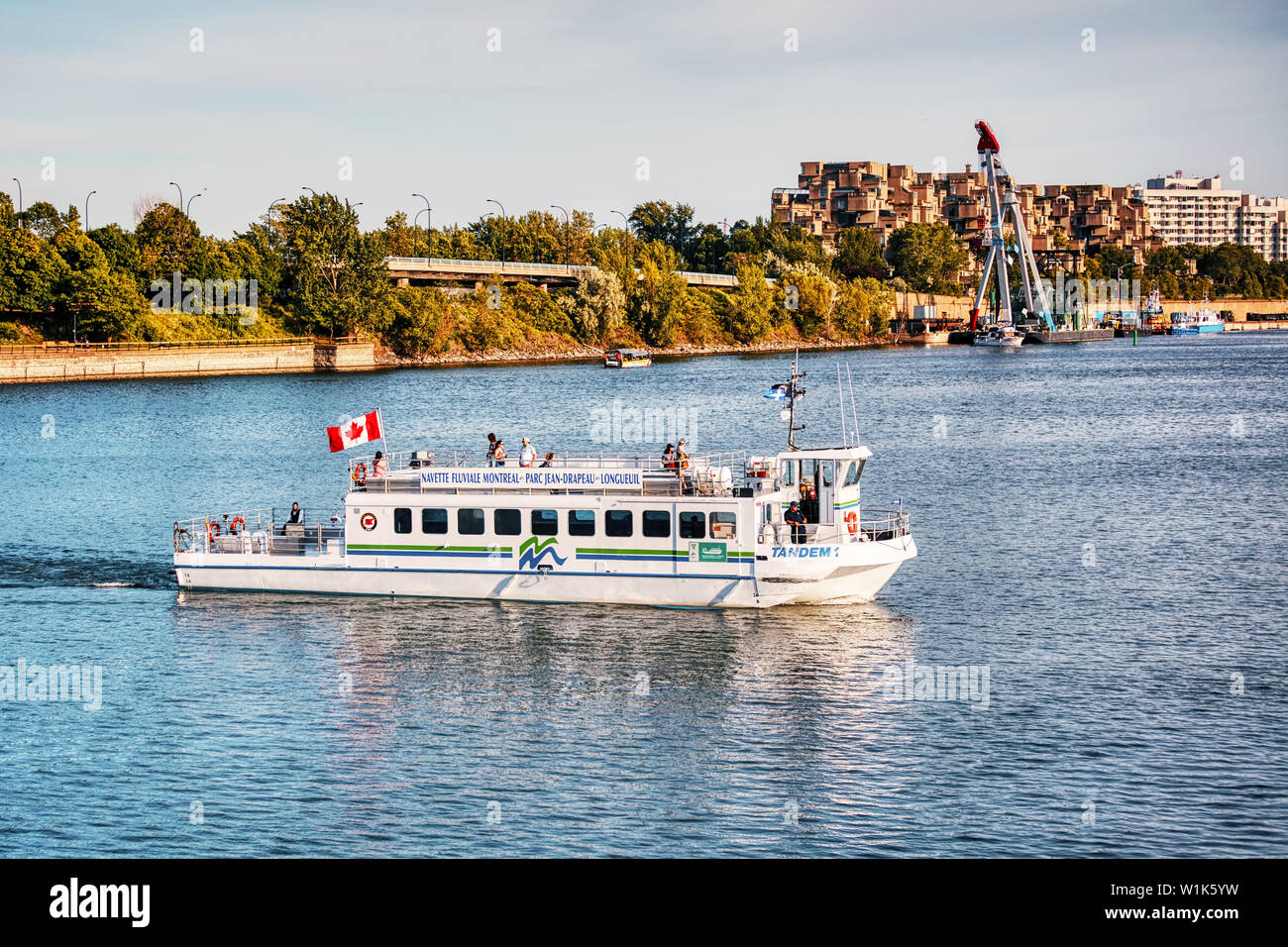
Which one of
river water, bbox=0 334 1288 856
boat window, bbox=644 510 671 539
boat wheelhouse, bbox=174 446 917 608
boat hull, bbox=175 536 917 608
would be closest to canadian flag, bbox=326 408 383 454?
boat wheelhouse, bbox=174 446 917 608

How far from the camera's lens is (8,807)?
26375 millimetres

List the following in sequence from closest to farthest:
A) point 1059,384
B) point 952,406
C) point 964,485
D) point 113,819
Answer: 1. point 113,819
2. point 964,485
3. point 952,406
4. point 1059,384

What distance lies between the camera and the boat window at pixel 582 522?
4106 cm

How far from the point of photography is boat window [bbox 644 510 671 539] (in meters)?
40.3

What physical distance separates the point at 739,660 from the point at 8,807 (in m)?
17.9

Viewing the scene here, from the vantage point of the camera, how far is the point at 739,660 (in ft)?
117

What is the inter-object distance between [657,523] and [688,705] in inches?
370

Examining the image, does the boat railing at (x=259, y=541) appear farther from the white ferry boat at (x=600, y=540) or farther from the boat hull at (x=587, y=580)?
the boat hull at (x=587, y=580)

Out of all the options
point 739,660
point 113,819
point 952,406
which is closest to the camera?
point 113,819

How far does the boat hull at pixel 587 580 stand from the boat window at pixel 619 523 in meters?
1.27

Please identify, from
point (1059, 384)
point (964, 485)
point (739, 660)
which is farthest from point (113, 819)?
point (1059, 384)

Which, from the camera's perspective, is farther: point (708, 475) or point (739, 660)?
point (708, 475)
